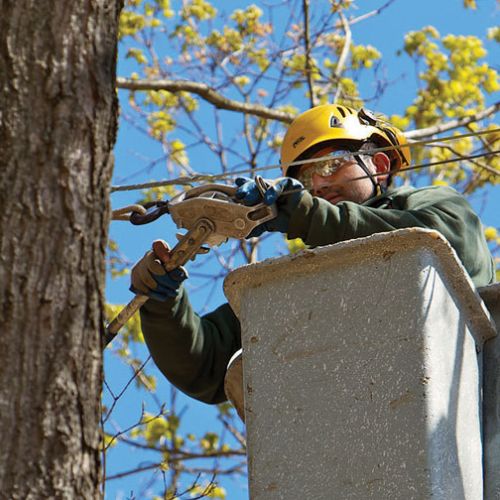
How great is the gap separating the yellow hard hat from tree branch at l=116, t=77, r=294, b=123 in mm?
4263

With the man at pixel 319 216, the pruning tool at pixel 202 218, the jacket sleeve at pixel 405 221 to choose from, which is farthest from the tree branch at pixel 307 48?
the pruning tool at pixel 202 218

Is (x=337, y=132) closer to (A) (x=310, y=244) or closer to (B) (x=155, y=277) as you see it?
(A) (x=310, y=244)

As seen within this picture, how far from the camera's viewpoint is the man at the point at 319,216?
16.6 feet

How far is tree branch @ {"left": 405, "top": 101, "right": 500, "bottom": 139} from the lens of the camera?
10.1 meters

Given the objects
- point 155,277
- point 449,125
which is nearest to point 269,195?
point 155,277

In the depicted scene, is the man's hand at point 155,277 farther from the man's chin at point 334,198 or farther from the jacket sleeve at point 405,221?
the man's chin at point 334,198

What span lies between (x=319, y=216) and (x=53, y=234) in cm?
215

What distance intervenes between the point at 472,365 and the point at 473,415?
16 centimetres

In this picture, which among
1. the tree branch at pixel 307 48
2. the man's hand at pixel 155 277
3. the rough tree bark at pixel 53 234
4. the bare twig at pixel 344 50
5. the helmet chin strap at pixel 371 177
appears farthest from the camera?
the bare twig at pixel 344 50

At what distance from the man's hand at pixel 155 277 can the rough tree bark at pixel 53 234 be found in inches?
69.6

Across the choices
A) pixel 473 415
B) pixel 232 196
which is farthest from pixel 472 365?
pixel 232 196

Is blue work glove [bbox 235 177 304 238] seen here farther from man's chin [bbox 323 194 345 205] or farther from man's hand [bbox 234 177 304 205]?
man's chin [bbox 323 194 345 205]

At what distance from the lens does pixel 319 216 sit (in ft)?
16.5

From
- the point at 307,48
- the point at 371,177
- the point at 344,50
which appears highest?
the point at 344,50
